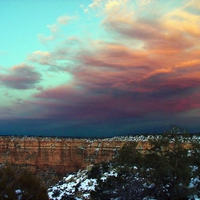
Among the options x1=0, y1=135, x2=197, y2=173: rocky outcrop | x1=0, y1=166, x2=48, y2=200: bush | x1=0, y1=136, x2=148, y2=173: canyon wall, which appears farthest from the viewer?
x1=0, y1=136, x2=148, y2=173: canyon wall

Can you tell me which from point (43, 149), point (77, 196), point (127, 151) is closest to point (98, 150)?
point (43, 149)

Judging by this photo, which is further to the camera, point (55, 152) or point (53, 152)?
point (53, 152)

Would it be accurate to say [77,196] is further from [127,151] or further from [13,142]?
[13,142]

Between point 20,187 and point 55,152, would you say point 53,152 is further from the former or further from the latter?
point 20,187

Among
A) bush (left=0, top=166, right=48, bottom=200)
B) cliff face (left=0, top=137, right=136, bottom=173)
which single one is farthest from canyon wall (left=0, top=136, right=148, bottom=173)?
bush (left=0, top=166, right=48, bottom=200)

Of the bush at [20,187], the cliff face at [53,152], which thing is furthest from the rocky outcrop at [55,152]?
the bush at [20,187]

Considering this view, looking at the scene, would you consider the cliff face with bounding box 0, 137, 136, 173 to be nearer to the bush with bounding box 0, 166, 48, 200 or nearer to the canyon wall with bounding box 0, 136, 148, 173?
the canyon wall with bounding box 0, 136, 148, 173

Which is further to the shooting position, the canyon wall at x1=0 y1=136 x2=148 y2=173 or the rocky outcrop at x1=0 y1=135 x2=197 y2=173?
→ the canyon wall at x1=0 y1=136 x2=148 y2=173

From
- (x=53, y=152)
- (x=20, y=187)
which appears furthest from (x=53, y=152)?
(x=20, y=187)

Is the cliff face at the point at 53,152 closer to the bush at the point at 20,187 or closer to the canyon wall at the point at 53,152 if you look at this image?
the canyon wall at the point at 53,152
